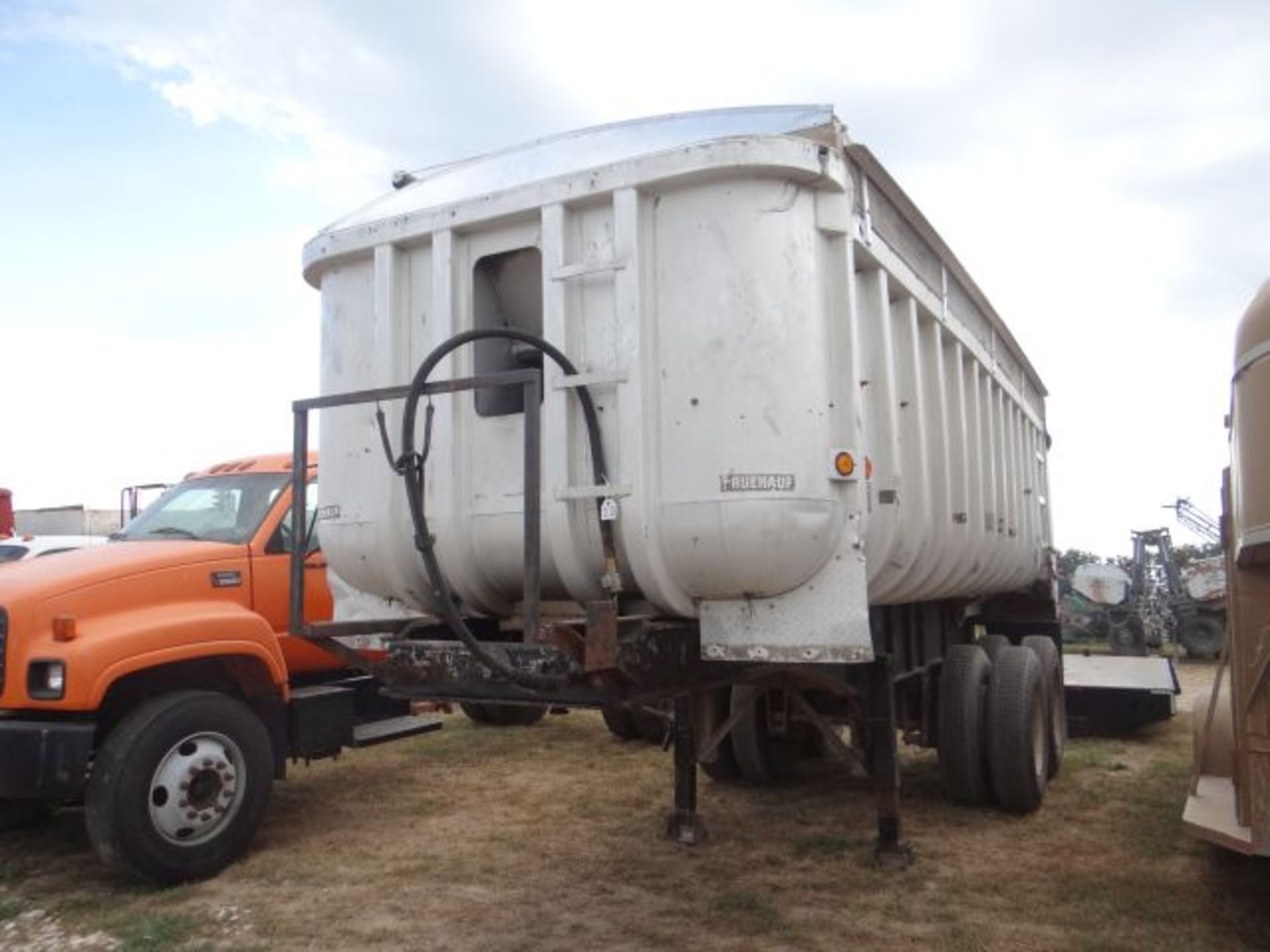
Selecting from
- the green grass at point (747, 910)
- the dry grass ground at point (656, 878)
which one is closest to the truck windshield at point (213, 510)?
the dry grass ground at point (656, 878)

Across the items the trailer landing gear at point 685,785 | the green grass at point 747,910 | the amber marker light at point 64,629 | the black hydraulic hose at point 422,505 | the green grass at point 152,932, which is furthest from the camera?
the trailer landing gear at point 685,785

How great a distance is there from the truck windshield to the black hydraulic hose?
11.1 feet

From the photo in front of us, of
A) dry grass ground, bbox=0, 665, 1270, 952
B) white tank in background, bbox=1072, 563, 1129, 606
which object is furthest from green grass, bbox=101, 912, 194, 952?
white tank in background, bbox=1072, 563, 1129, 606

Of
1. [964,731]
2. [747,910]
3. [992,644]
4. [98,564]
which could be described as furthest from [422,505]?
[992,644]

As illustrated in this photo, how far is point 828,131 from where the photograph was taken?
166 inches

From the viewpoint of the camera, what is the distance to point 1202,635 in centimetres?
2108

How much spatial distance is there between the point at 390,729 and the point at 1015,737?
397 centimetres

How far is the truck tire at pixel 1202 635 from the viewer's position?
21.0 m

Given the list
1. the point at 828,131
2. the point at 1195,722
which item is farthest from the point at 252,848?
the point at 1195,722

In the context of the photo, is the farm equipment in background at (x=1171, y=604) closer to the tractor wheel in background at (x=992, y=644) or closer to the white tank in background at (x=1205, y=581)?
the white tank in background at (x=1205, y=581)

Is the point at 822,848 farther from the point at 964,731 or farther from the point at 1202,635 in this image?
the point at 1202,635

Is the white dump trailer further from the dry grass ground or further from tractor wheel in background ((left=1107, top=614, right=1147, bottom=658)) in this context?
tractor wheel in background ((left=1107, top=614, right=1147, bottom=658))

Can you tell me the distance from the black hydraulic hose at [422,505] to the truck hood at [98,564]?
2.80m

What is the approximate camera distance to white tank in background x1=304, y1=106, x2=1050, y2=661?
396 centimetres
